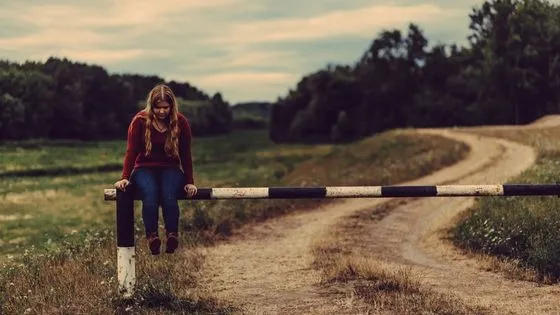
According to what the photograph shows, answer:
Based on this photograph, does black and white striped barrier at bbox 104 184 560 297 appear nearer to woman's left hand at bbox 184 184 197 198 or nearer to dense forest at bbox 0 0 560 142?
woman's left hand at bbox 184 184 197 198

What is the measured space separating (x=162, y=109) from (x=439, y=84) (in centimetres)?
7921

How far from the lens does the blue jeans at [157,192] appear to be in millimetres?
7133

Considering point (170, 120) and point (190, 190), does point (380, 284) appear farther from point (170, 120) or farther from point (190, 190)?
point (170, 120)

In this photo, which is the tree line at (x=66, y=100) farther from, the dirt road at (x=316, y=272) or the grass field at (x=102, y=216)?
the dirt road at (x=316, y=272)

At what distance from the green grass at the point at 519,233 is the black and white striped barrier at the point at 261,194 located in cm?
150

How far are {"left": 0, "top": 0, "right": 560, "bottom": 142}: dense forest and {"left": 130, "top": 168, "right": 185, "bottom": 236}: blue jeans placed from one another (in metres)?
12.9

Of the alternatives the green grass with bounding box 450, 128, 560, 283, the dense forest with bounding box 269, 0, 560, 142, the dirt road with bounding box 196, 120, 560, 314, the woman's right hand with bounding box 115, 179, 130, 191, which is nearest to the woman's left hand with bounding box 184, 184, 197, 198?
the woman's right hand with bounding box 115, 179, 130, 191

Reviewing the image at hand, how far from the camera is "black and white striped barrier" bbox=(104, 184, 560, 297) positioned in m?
7.16

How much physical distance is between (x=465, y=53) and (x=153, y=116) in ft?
253

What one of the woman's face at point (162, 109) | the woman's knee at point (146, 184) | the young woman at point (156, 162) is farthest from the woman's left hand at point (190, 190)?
the woman's face at point (162, 109)

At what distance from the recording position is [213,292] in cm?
813

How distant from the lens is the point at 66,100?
43656mm

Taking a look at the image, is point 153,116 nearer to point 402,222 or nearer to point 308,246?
point 308,246

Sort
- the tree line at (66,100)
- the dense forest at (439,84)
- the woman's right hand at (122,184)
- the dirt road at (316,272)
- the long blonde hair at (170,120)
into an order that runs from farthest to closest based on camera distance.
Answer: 1. the dense forest at (439,84)
2. the tree line at (66,100)
3. the dirt road at (316,272)
4. the long blonde hair at (170,120)
5. the woman's right hand at (122,184)
